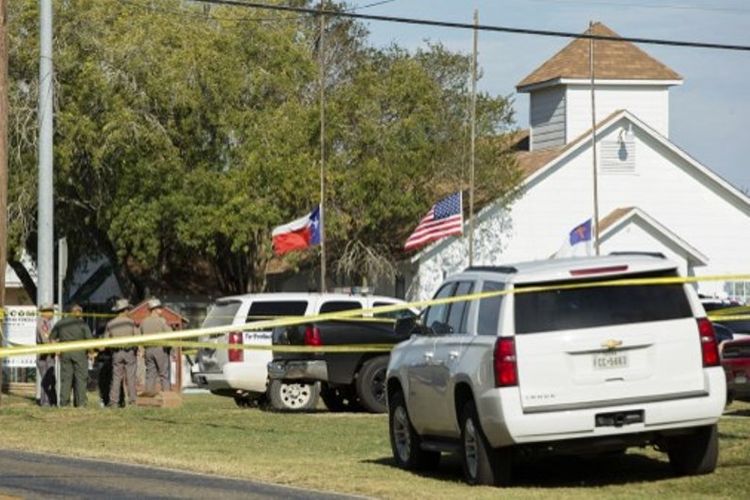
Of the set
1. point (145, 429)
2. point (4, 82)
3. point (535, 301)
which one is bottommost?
point (145, 429)

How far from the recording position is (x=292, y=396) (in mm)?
28672

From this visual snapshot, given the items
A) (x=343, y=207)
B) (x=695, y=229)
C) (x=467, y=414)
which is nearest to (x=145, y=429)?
(x=467, y=414)

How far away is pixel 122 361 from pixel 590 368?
16.3 m

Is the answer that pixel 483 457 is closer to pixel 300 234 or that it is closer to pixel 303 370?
pixel 303 370

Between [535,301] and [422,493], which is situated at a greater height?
[535,301]

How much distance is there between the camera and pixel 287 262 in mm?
56719

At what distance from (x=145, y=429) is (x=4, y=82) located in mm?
6940

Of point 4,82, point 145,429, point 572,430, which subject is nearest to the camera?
point 572,430

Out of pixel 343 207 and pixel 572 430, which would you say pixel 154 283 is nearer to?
pixel 343 207

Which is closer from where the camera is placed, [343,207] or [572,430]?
[572,430]

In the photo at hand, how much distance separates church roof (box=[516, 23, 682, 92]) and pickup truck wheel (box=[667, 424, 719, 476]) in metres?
45.0

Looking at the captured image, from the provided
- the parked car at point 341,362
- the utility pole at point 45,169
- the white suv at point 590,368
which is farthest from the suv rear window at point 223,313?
the white suv at point 590,368

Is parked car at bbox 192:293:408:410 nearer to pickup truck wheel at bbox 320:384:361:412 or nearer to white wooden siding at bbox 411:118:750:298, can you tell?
pickup truck wheel at bbox 320:384:361:412

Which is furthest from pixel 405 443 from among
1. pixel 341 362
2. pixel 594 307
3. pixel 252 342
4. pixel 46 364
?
pixel 46 364
